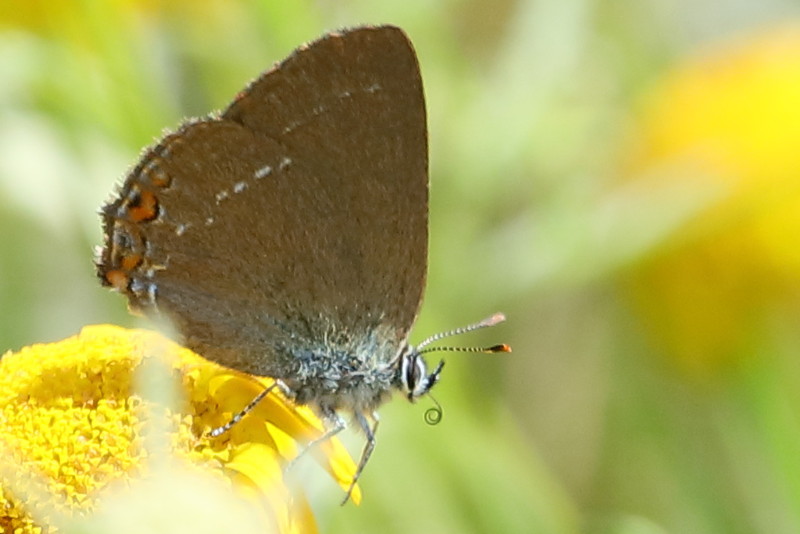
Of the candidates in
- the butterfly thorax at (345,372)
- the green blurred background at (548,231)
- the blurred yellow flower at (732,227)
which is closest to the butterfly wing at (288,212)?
the butterfly thorax at (345,372)

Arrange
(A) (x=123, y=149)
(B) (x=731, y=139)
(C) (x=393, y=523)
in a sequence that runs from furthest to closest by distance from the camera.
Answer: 1. (B) (x=731, y=139)
2. (A) (x=123, y=149)
3. (C) (x=393, y=523)

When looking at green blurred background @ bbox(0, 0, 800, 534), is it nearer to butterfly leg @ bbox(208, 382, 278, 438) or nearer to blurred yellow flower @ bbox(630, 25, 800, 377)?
blurred yellow flower @ bbox(630, 25, 800, 377)

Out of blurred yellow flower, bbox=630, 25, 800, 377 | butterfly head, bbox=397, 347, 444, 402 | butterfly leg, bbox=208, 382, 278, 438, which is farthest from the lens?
blurred yellow flower, bbox=630, 25, 800, 377

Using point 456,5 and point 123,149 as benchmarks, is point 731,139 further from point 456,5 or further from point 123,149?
point 123,149

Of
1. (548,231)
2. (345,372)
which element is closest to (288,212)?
(345,372)

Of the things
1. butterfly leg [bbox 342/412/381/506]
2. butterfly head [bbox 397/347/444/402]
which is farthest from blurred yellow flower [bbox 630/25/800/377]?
butterfly leg [bbox 342/412/381/506]

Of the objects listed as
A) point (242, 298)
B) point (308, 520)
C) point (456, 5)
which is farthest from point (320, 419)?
point (456, 5)
